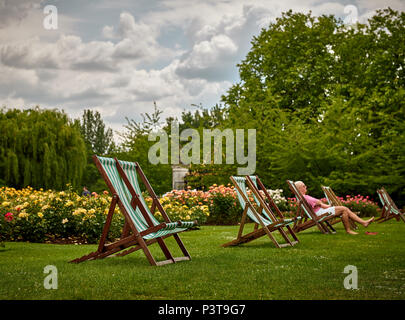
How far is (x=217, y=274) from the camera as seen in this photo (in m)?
5.50

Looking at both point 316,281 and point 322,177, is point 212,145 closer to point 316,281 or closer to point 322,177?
point 322,177

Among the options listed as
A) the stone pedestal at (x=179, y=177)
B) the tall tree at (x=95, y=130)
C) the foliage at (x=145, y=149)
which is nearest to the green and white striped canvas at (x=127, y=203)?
the stone pedestal at (x=179, y=177)

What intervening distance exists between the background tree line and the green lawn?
11983 millimetres

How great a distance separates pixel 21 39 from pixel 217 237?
7.63 meters

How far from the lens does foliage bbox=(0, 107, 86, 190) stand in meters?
27.3

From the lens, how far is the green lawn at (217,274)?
4367 mm

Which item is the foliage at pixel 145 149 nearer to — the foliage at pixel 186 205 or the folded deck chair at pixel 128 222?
the foliage at pixel 186 205

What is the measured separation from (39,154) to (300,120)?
14.1m

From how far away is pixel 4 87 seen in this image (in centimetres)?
2088

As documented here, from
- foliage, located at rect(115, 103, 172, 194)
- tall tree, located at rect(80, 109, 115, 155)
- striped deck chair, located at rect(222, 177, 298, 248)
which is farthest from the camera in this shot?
tall tree, located at rect(80, 109, 115, 155)

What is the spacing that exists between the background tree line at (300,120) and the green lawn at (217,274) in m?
12.0

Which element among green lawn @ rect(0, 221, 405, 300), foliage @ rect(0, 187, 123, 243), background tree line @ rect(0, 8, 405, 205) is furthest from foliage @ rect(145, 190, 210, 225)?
background tree line @ rect(0, 8, 405, 205)

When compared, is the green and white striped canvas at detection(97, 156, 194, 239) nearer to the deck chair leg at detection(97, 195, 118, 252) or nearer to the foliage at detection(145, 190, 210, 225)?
the deck chair leg at detection(97, 195, 118, 252)
